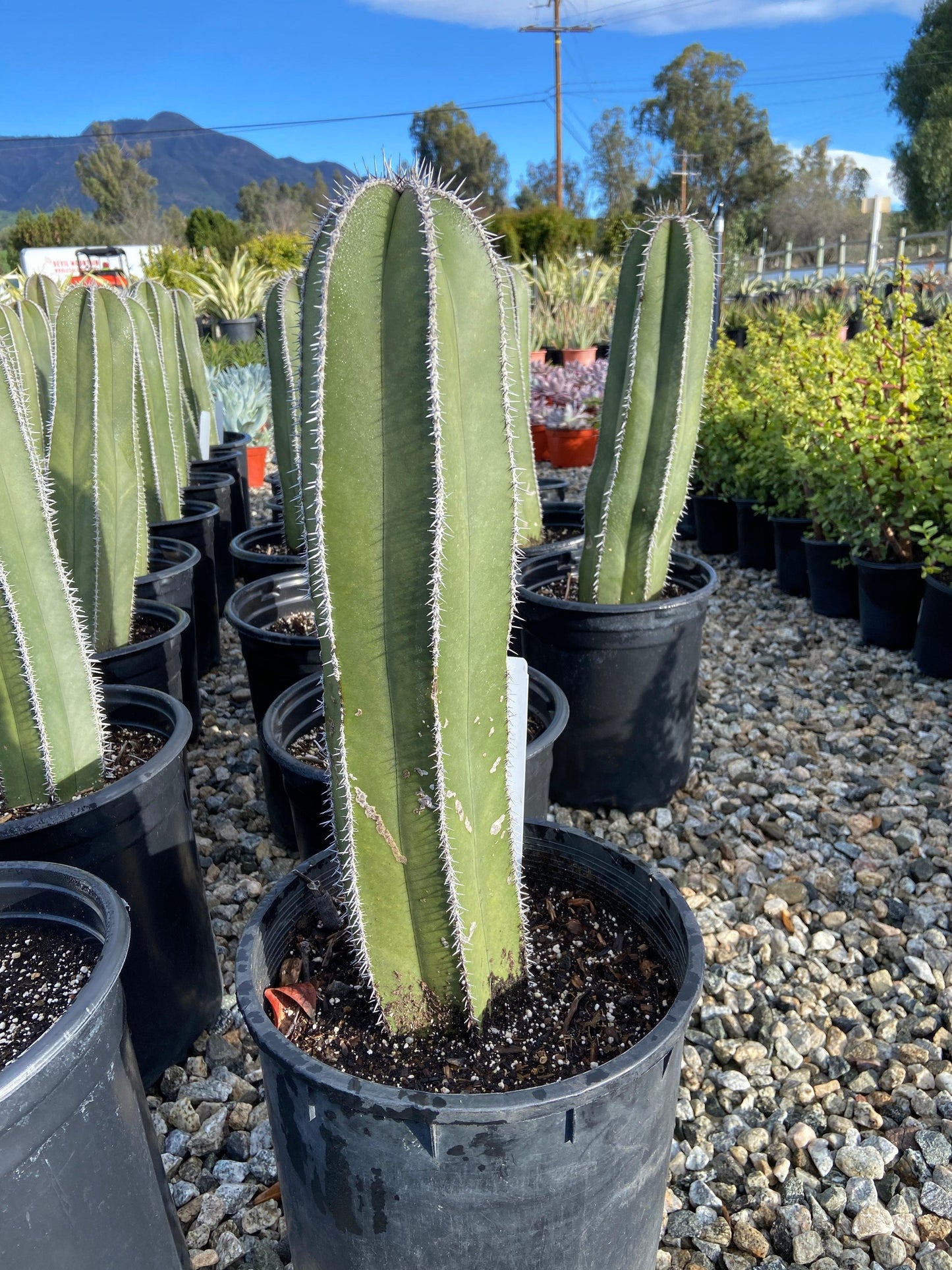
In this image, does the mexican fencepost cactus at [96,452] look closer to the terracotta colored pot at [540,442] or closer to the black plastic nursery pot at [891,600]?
the black plastic nursery pot at [891,600]

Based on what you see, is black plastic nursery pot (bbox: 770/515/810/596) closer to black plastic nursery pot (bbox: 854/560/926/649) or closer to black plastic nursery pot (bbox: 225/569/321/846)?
black plastic nursery pot (bbox: 854/560/926/649)

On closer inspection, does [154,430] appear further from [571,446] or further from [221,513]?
[571,446]

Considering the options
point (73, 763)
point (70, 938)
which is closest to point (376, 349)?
point (70, 938)

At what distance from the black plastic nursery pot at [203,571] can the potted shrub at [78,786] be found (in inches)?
68.9

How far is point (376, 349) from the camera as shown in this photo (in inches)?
37.7

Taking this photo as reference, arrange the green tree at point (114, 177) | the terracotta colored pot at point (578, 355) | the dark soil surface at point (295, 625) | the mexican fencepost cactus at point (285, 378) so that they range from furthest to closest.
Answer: the green tree at point (114, 177)
the terracotta colored pot at point (578, 355)
the mexican fencepost cactus at point (285, 378)
the dark soil surface at point (295, 625)

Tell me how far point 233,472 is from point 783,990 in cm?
379

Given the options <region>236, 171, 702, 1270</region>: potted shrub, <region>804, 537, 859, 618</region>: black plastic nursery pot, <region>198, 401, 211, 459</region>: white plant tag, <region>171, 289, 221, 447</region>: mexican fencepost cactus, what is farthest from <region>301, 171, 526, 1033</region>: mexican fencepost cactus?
<region>171, 289, 221, 447</region>: mexican fencepost cactus

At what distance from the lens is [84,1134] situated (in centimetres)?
95

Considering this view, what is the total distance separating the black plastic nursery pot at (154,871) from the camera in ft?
4.80

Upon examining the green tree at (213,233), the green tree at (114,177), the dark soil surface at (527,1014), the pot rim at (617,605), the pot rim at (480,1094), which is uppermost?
the green tree at (114,177)

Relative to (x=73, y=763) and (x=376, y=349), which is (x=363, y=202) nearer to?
(x=376, y=349)

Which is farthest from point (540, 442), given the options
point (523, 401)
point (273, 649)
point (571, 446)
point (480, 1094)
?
point (480, 1094)

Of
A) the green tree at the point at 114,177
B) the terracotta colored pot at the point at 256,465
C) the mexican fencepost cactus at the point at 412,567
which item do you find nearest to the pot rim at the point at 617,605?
the mexican fencepost cactus at the point at 412,567
